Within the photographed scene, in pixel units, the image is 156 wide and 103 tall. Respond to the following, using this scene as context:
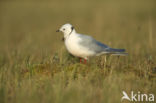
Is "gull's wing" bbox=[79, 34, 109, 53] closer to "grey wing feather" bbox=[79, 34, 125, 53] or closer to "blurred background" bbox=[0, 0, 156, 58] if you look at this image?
"grey wing feather" bbox=[79, 34, 125, 53]

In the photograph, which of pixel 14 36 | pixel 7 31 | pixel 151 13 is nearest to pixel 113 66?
pixel 14 36

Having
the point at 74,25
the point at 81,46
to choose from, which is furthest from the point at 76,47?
the point at 74,25

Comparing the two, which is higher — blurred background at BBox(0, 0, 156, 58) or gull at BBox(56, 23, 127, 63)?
blurred background at BBox(0, 0, 156, 58)

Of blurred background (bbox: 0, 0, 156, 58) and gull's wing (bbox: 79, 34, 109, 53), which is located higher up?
blurred background (bbox: 0, 0, 156, 58)

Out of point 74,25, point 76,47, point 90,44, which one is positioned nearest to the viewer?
point 76,47

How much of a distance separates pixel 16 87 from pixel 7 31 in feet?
36.6

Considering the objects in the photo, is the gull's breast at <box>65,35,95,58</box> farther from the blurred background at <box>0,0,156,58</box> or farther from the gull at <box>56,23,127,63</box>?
the blurred background at <box>0,0,156,58</box>

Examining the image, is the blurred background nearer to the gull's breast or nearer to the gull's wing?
the gull's wing

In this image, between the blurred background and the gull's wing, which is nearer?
the gull's wing

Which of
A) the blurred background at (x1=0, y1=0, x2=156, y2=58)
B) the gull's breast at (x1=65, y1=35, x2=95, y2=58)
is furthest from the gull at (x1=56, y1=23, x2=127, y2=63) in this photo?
the blurred background at (x1=0, y1=0, x2=156, y2=58)

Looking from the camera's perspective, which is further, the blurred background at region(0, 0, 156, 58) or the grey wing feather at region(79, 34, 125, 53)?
the blurred background at region(0, 0, 156, 58)

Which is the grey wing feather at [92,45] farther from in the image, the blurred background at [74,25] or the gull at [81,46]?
the blurred background at [74,25]

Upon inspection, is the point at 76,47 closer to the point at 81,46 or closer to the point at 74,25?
the point at 81,46

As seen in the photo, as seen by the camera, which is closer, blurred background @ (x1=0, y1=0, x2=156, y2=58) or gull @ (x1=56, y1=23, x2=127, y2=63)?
gull @ (x1=56, y1=23, x2=127, y2=63)
